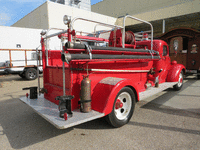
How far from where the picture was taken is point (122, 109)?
10.7ft

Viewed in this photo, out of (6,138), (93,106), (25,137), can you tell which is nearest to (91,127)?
(93,106)

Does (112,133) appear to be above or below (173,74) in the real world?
below

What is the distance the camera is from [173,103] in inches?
182

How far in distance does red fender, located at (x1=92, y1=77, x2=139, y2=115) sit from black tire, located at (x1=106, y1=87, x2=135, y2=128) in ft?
0.52

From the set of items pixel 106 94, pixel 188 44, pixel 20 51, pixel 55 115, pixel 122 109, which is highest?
pixel 188 44

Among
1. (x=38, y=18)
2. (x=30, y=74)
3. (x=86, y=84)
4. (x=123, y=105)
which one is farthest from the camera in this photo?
(x=38, y=18)

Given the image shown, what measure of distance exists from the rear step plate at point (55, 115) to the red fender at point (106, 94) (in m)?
0.13

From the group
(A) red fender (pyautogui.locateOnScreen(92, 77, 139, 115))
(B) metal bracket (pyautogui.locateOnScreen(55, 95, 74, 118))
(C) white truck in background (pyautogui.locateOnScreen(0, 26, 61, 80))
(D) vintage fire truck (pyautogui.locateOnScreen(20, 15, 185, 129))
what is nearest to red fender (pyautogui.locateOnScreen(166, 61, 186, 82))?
(D) vintage fire truck (pyautogui.locateOnScreen(20, 15, 185, 129))

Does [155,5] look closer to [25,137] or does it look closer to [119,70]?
[119,70]

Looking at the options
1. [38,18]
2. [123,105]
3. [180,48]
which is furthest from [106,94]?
[38,18]

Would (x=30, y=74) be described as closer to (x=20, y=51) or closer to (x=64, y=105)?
(x=20, y=51)

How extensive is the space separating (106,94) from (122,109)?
690 millimetres

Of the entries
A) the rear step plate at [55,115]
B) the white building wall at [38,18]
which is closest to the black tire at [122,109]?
the rear step plate at [55,115]

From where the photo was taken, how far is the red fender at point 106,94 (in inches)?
107
